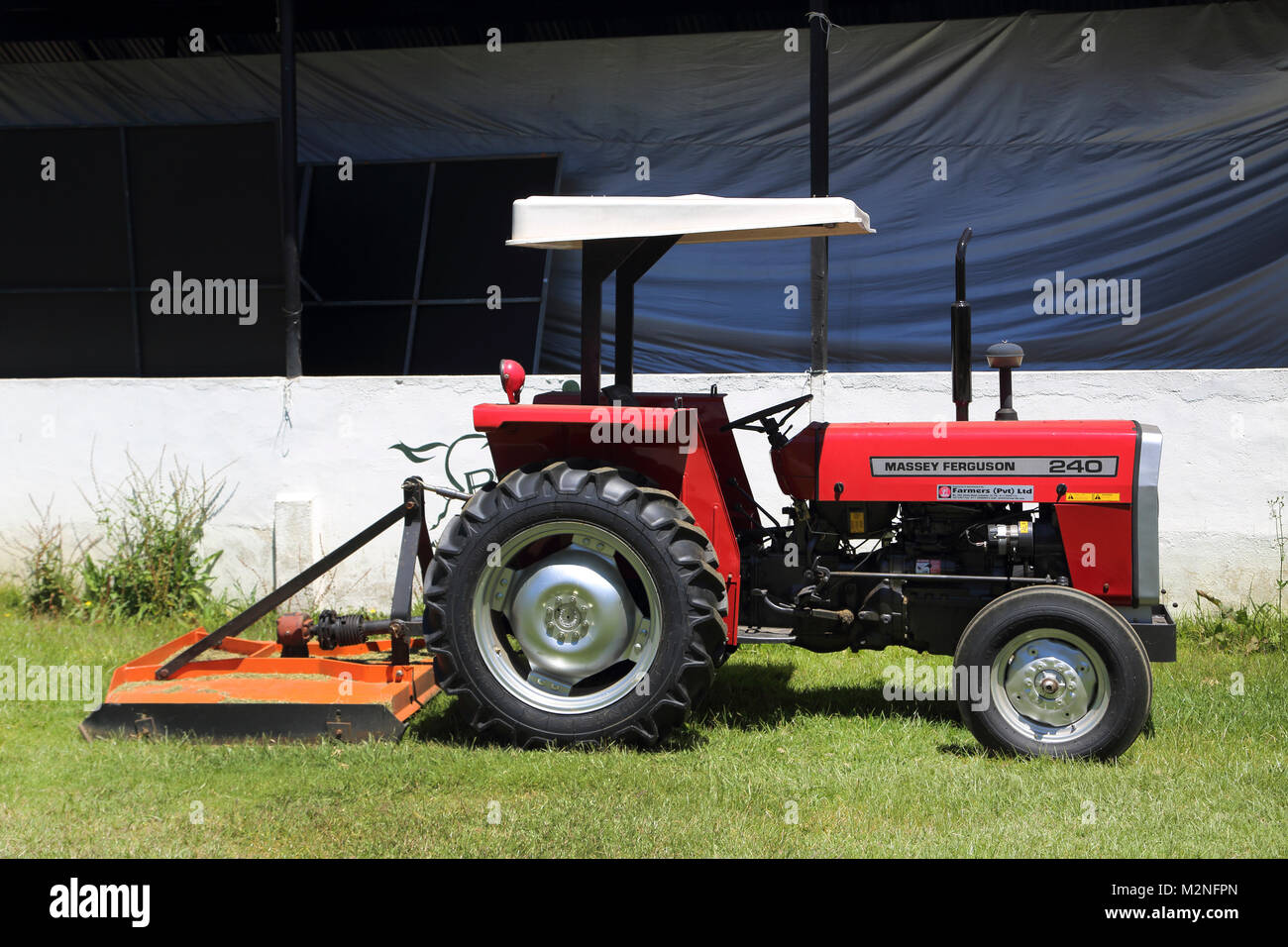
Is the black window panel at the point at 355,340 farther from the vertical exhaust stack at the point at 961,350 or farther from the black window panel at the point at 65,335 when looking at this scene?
the vertical exhaust stack at the point at 961,350

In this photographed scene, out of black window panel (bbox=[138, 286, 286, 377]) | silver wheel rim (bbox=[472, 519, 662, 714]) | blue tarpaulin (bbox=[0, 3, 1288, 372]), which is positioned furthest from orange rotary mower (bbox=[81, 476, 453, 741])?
blue tarpaulin (bbox=[0, 3, 1288, 372])

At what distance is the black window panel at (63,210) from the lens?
9273 millimetres

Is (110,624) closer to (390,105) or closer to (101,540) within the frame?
(101,540)

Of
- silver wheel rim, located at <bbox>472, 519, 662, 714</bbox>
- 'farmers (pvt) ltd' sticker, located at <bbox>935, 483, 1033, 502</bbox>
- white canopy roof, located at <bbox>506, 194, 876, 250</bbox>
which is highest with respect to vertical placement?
white canopy roof, located at <bbox>506, 194, 876, 250</bbox>

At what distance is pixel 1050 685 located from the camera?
418 centimetres

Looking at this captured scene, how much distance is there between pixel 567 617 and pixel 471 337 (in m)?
5.33

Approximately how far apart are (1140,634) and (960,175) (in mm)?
5249

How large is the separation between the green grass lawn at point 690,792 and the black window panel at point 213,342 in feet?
15.4

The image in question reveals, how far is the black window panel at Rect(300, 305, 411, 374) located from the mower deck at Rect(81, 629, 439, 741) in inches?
192

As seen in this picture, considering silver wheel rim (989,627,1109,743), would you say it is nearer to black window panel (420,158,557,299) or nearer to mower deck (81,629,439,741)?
mower deck (81,629,439,741)

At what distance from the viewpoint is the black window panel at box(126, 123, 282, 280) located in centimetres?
895

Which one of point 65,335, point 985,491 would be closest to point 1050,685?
point 985,491
